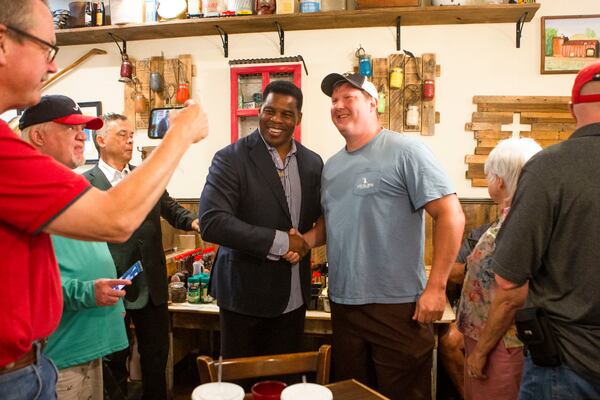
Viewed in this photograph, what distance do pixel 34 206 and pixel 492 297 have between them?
1.68m

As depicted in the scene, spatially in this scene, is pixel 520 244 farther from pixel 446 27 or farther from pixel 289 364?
pixel 446 27

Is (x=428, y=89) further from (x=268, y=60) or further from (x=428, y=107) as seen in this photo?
(x=268, y=60)

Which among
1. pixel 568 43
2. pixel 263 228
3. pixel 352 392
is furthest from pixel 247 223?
pixel 568 43

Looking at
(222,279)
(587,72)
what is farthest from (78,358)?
(587,72)

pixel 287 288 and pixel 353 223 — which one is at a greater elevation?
pixel 353 223

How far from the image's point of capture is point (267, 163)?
2258 mm

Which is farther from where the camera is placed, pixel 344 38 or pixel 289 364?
pixel 344 38

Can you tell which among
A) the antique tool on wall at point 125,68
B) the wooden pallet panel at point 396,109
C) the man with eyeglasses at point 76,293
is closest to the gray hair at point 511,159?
the man with eyeglasses at point 76,293

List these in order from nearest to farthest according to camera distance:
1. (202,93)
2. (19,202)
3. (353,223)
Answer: (19,202)
(353,223)
(202,93)

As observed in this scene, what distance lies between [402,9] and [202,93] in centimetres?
177

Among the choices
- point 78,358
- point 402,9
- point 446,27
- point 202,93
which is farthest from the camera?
point 202,93

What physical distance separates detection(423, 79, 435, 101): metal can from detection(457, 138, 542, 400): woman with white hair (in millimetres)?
1741

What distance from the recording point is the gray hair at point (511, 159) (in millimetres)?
1929

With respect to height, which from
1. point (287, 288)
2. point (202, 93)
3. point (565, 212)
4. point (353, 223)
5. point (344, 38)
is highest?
point (344, 38)
